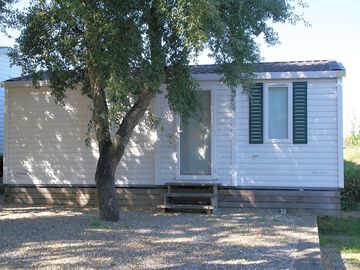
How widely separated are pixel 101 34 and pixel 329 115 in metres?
5.42

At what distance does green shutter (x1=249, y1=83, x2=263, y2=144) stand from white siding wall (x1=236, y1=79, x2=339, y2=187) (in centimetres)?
10

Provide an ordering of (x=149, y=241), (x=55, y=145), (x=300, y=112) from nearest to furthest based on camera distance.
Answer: (x=149, y=241), (x=300, y=112), (x=55, y=145)

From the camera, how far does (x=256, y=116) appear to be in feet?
37.8

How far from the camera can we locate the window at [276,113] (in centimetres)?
1149

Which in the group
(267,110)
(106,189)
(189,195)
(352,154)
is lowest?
(189,195)

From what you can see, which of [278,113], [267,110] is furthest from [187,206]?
[278,113]

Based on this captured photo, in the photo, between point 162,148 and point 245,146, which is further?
point 162,148

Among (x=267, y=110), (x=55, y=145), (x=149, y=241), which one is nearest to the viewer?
(x=149, y=241)

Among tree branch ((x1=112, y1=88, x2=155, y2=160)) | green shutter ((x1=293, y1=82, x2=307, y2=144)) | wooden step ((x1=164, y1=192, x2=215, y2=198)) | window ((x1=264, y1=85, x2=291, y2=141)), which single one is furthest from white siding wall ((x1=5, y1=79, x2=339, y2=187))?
tree branch ((x1=112, y1=88, x2=155, y2=160))

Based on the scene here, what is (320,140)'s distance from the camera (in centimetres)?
1135

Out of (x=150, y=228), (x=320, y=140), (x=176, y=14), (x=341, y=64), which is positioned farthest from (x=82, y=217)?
(x=341, y=64)

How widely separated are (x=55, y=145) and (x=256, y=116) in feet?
15.4

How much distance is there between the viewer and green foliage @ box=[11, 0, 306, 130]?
25.8ft

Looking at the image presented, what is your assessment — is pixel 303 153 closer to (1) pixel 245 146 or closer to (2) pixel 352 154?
(1) pixel 245 146
